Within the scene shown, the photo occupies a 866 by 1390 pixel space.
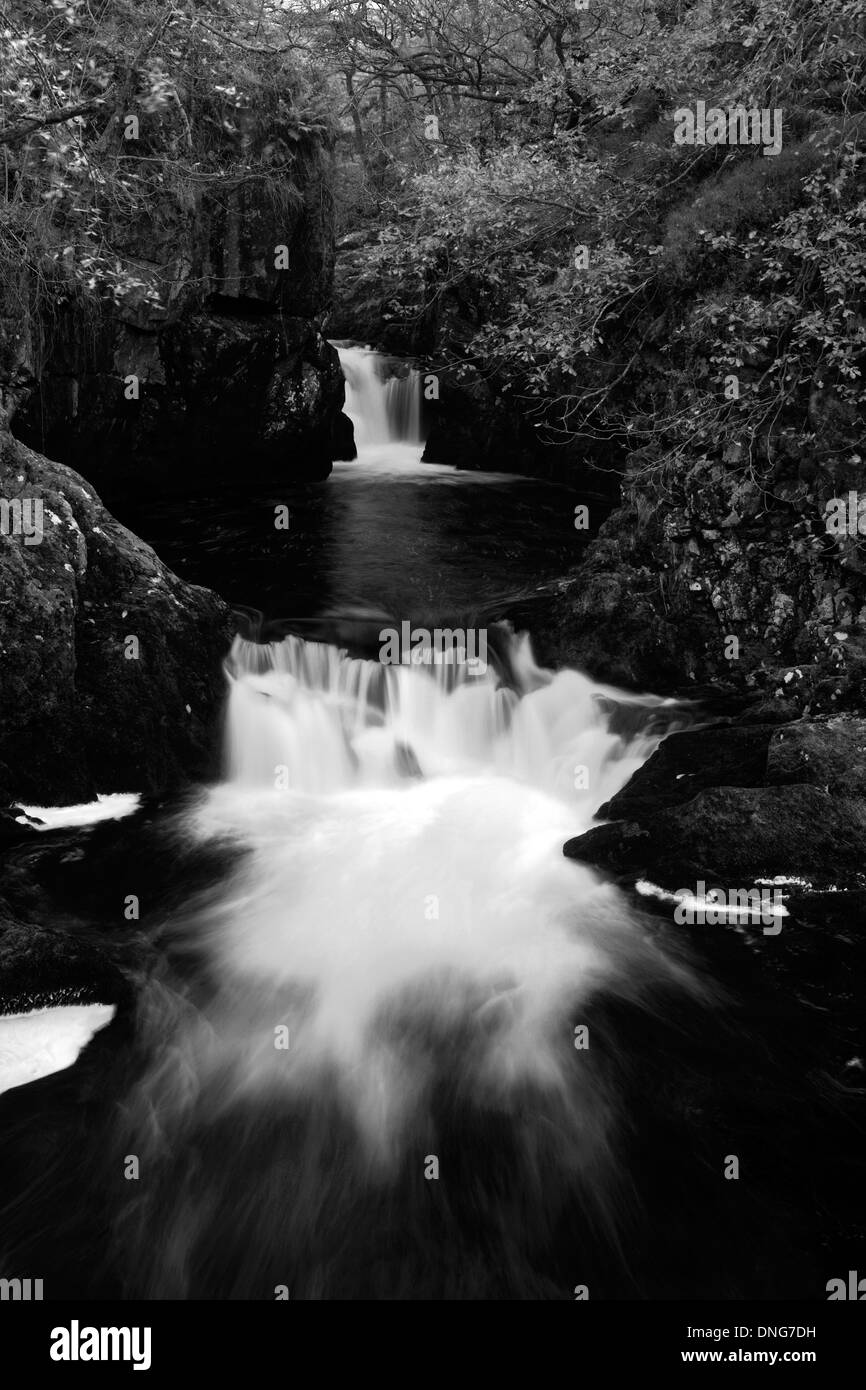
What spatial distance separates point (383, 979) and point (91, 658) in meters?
3.57

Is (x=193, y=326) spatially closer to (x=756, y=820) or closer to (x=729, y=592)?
(x=729, y=592)

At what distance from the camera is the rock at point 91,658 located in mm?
7492

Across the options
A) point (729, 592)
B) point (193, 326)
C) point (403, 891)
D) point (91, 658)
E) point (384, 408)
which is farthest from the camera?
point (384, 408)

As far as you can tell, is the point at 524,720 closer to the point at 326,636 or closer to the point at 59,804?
the point at 326,636

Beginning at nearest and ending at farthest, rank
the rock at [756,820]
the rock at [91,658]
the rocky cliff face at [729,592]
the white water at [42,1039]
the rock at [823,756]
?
the white water at [42,1039] < the rock at [756,820] < the rock at [823,756] < the rock at [91,658] < the rocky cliff face at [729,592]

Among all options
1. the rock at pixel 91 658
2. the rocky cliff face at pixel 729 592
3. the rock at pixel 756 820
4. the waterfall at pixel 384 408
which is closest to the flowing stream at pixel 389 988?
the rock at pixel 756 820

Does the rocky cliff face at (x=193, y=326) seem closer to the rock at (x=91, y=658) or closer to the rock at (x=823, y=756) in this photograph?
the rock at (x=91, y=658)

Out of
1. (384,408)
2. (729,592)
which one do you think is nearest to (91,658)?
(729,592)

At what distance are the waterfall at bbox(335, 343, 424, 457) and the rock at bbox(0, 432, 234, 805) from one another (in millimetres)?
7649

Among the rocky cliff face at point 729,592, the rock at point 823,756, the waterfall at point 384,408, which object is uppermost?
the waterfall at point 384,408

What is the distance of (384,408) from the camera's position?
1585 centimetres

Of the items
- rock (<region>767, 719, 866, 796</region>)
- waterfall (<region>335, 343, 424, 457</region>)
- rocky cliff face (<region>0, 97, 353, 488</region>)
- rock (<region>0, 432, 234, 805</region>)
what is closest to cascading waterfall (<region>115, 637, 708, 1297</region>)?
rock (<region>0, 432, 234, 805</region>)

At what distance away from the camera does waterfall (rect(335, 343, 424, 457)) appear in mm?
15750

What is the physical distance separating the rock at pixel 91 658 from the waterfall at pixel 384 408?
Answer: 7.65 meters
